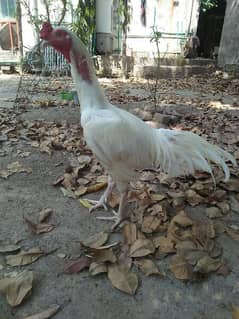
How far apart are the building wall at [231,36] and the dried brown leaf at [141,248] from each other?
9092 millimetres

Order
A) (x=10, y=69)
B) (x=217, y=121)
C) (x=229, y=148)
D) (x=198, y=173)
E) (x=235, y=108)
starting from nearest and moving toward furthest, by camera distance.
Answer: (x=198, y=173)
(x=229, y=148)
(x=217, y=121)
(x=235, y=108)
(x=10, y=69)

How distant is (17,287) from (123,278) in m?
0.68

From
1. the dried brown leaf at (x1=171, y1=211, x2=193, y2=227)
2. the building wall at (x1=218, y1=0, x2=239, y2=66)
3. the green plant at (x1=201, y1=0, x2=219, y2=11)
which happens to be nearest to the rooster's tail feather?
the dried brown leaf at (x1=171, y1=211, x2=193, y2=227)

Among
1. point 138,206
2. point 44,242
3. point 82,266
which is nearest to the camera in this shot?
point 82,266

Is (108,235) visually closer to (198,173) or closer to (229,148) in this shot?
(198,173)

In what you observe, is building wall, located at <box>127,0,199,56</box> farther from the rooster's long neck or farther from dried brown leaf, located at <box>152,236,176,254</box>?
dried brown leaf, located at <box>152,236,176,254</box>

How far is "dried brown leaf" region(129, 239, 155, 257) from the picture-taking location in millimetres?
2189

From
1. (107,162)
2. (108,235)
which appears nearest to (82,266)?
(108,235)

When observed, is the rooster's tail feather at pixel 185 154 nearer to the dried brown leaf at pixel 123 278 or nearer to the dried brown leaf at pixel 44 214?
the dried brown leaf at pixel 123 278

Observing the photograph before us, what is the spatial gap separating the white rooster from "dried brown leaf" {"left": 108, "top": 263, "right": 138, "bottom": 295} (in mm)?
688

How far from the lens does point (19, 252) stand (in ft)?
7.18

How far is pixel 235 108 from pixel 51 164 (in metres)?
4.17

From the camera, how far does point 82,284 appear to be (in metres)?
1.94

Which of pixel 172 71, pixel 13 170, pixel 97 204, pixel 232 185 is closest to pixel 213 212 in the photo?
pixel 232 185
